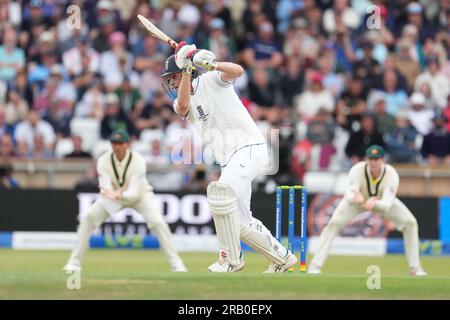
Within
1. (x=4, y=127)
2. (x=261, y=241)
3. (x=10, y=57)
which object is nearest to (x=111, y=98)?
(x=4, y=127)

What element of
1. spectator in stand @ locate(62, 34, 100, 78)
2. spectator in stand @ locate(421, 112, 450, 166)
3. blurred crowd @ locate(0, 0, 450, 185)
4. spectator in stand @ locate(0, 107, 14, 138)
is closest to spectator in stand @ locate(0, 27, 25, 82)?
blurred crowd @ locate(0, 0, 450, 185)

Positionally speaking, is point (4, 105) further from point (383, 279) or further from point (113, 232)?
point (383, 279)

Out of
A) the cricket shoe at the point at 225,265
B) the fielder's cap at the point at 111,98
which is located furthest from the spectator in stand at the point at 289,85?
the cricket shoe at the point at 225,265

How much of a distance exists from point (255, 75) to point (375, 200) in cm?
574

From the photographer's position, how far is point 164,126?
18.1m

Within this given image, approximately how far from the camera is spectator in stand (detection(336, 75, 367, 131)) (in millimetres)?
18172

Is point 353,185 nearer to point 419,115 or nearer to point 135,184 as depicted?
point 135,184

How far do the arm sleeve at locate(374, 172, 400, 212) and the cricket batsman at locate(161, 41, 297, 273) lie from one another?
10.6ft

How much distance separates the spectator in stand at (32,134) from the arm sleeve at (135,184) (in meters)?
4.56

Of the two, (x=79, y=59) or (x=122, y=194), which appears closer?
(x=122, y=194)

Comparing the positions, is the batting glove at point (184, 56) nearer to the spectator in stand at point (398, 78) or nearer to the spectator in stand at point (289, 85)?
the spectator in stand at point (289, 85)

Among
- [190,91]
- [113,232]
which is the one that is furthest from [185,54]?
[113,232]

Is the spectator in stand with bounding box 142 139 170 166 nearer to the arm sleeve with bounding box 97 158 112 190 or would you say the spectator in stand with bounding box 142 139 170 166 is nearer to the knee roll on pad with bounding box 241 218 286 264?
the arm sleeve with bounding box 97 158 112 190

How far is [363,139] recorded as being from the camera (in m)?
17.5
